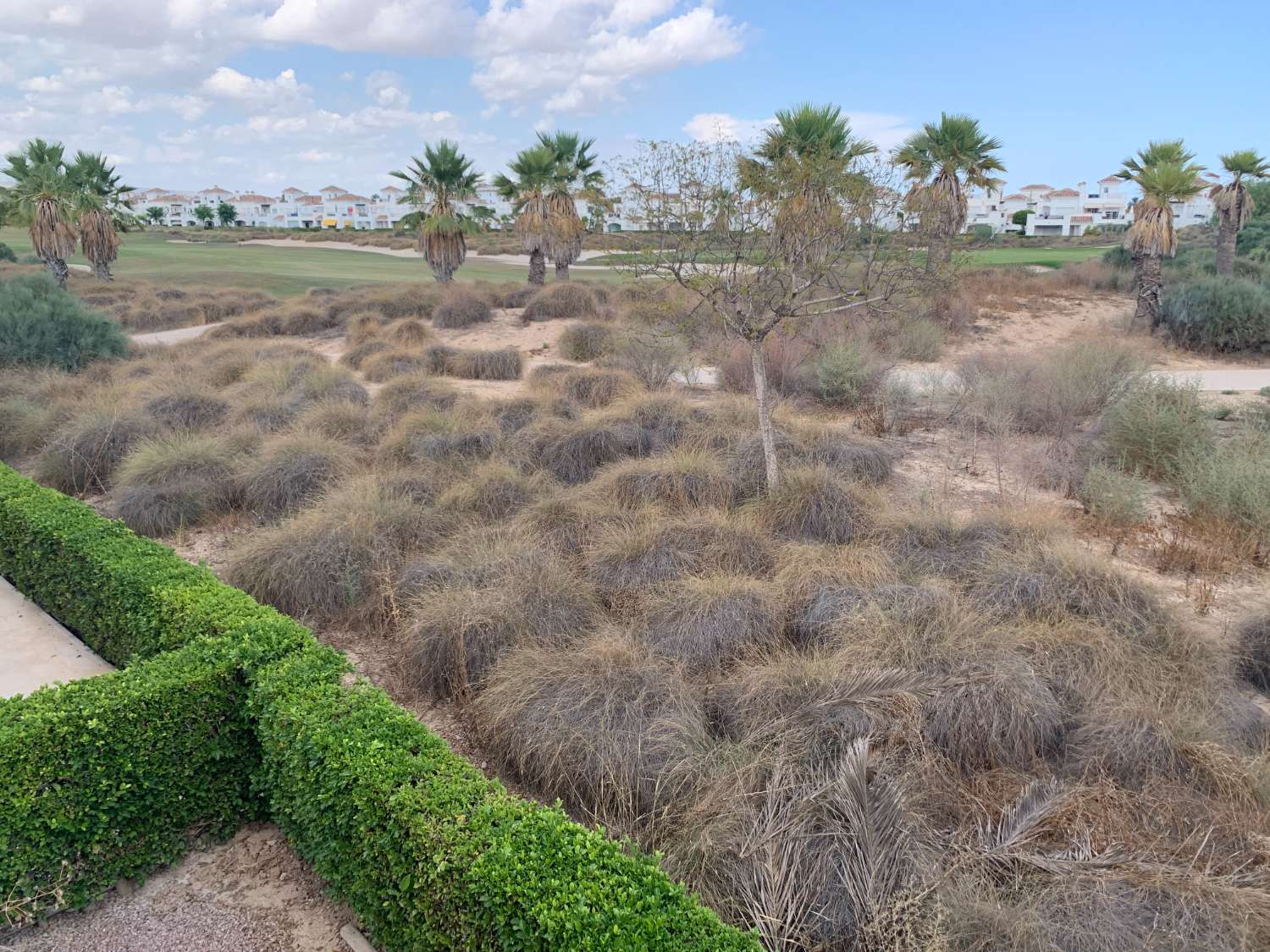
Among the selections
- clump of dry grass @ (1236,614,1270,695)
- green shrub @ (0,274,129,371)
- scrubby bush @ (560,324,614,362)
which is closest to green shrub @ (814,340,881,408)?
scrubby bush @ (560,324,614,362)

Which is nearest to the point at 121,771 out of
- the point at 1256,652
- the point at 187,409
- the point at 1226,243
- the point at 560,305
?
the point at 1256,652

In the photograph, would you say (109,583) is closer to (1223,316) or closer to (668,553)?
(668,553)

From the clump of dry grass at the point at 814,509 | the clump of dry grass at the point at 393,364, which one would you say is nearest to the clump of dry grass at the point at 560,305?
the clump of dry grass at the point at 393,364

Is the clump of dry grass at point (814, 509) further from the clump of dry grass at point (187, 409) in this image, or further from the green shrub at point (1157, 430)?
the clump of dry grass at point (187, 409)

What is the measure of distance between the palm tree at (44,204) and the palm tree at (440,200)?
33.9 feet

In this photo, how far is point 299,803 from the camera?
12.0 ft

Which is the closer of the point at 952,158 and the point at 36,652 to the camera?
the point at 36,652

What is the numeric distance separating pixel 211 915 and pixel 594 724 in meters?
1.89

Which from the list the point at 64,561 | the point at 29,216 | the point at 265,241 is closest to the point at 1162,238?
the point at 64,561

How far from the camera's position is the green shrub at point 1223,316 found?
16.7 m

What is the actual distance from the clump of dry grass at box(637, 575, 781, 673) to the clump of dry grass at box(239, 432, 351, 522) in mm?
4040

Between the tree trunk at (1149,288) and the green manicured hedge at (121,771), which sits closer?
the green manicured hedge at (121,771)

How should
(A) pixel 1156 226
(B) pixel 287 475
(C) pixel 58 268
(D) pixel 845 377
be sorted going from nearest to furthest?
1. (B) pixel 287 475
2. (D) pixel 845 377
3. (A) pixel 1156 226
4. (C) pixel 58 268

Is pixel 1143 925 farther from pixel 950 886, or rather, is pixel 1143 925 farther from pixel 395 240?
pixel 395 240
